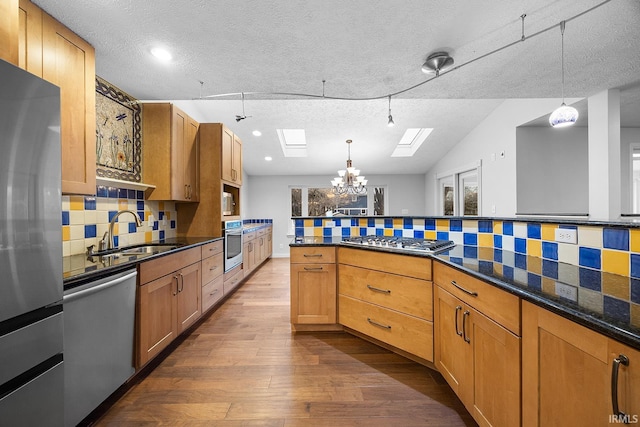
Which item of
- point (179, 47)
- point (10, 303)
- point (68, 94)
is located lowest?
point (10, 303)

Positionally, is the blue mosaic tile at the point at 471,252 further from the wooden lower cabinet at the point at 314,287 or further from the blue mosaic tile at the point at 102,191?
the blue mosaic tile at the point at 102,191

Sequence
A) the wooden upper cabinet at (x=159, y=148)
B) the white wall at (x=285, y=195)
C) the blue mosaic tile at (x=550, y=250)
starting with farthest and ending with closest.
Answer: the white wall at (x=285, y=195), the wooden upper cabinet at (x=159, y=148), the blue mosaic tile at (x=550, y=250)

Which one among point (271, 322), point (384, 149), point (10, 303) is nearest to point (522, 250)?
point (271, 322)

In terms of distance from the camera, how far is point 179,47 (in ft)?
5.77

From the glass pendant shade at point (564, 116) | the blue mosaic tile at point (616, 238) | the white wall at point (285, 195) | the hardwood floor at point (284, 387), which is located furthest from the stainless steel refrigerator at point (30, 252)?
the white wall at point (285, 195)

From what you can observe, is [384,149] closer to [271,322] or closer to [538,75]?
[538,75]

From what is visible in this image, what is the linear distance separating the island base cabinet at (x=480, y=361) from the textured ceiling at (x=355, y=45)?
163 centimetres

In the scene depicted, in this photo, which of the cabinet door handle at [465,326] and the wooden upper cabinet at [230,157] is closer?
the cabinet door handle at [465,326]

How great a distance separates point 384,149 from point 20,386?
5.68 m

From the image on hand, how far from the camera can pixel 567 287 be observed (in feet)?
3.37

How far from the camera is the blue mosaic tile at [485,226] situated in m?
2.04

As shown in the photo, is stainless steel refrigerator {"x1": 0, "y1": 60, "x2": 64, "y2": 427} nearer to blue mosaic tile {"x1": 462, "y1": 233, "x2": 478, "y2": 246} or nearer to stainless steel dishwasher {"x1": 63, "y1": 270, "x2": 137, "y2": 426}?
stainless steel dishwasher {"x1": 63, "y1": 270, "x2": 137, "y2": 426}

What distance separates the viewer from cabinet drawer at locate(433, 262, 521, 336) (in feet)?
3.43

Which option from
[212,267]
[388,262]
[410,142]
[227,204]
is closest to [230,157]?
[227,204]
